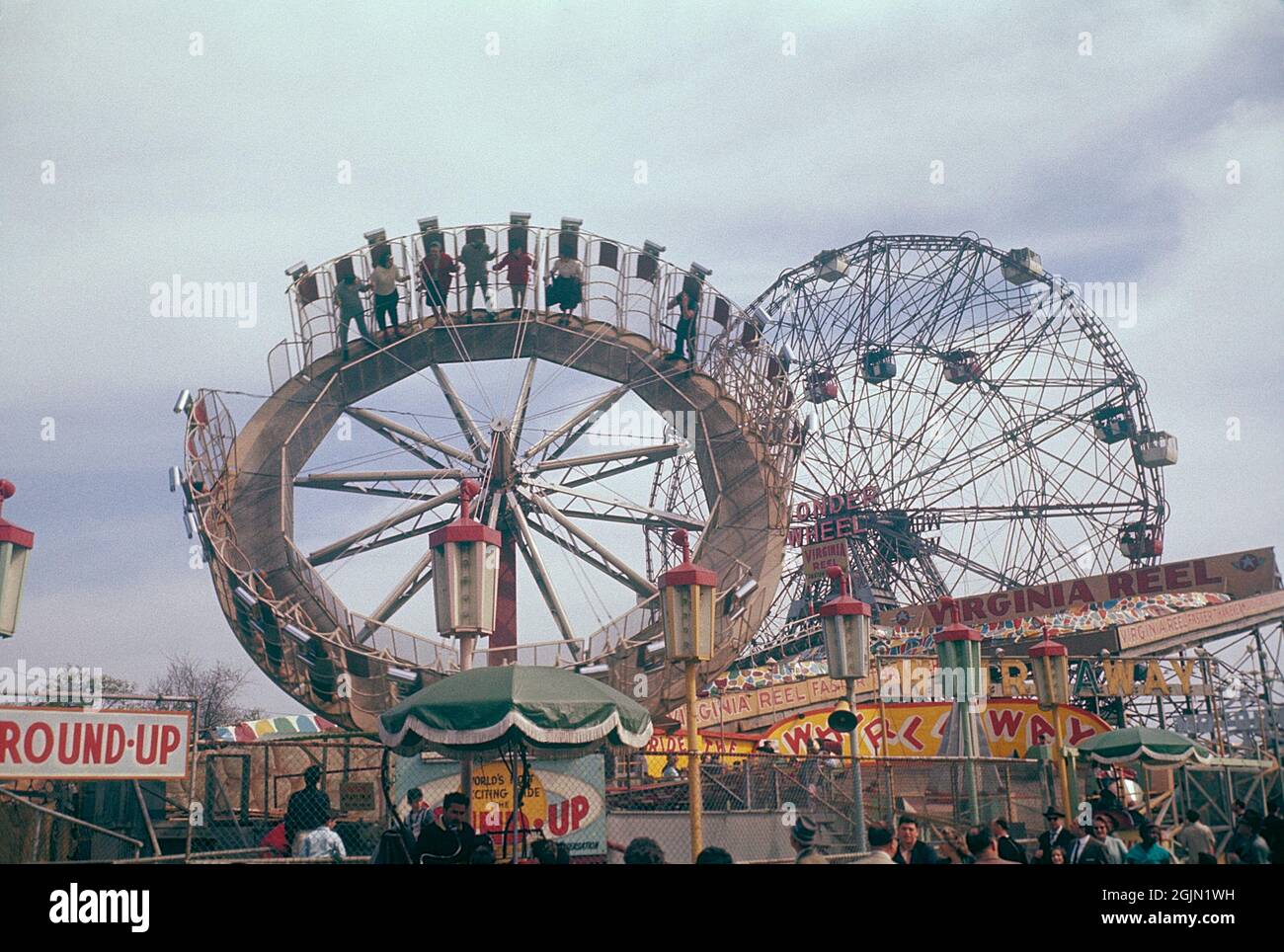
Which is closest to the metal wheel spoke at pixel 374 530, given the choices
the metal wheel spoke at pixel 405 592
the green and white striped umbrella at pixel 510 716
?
the metal wheel spoke at pixel 405 592

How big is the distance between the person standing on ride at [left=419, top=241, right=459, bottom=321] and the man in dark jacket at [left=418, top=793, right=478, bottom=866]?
19892mm

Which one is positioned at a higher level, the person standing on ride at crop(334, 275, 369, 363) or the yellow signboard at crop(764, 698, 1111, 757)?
the person standing on ride at crop(334, 275, 369, 363)

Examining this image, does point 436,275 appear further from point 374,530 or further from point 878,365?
point 878,365

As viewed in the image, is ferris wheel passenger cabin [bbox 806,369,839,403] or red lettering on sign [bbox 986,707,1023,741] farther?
ferris wheel passenger cabin [bbox 806,369,839,403]

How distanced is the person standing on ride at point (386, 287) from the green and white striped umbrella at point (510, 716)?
58.2ft

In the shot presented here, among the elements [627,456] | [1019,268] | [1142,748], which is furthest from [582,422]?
[1019,268]

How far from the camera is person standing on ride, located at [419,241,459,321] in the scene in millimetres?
29188

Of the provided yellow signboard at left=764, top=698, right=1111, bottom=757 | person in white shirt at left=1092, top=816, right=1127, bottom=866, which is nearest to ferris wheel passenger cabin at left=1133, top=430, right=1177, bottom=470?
yellow signboard at left=764, top=698, right=1111, bottom=757

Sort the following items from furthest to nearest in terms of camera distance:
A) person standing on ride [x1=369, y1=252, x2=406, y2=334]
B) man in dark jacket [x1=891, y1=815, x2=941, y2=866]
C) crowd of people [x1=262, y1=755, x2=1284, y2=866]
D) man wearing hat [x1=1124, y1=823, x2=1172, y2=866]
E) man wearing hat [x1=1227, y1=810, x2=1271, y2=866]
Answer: person standing on ride [x1=369, y1=252, x2=406, y2=334] < man wearing hat [x1=1227, y1=810, x2=1271, y2=866] < man wearing hat [x1=1124, y1=823, x2=1172, y2=866] < man in dark jacket [x1=891, y1=815, x2=941, y2=866] < crowd of people [x1=262, y1=755, x2=1284, y2=866]

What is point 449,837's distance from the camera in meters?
10.2

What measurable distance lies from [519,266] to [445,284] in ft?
5.77

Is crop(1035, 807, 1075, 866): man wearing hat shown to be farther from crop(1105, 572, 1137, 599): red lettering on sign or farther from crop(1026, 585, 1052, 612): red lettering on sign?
crop(1105, 572, 1137, 599): red lettering on sign
